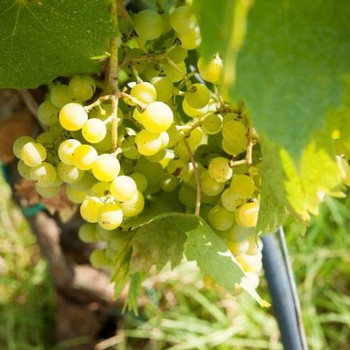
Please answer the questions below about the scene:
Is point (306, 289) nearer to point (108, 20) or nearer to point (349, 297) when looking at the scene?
point (349, 297)

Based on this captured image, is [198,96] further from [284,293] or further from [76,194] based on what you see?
[284,293]

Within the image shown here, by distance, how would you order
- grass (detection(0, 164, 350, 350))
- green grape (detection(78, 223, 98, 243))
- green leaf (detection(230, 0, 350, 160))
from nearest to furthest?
green leaf (detection(230, 0, 350, 160))
green grape (detection(78, 223, 98, 243))
grass (detection(0, 164, 350, 350))

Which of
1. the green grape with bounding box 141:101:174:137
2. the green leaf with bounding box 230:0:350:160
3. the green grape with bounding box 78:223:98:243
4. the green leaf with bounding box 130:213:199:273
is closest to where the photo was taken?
the green leaf with bounding box 230:0:350:160

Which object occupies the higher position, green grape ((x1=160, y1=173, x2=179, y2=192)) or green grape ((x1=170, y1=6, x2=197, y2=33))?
green grape ((x1=170, y1=6, x2=197, y2=33))

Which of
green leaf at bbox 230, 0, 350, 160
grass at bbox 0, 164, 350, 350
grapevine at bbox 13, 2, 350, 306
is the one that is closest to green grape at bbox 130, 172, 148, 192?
grapevine at bbox 13, 2, 350, 306

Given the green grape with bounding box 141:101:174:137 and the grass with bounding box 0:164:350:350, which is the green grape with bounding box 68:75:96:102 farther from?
the grass with bounding box 0:164:350:350

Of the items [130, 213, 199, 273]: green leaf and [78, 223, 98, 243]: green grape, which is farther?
[78, 223, 98, 243]: green grape

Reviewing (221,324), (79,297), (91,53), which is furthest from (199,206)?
(221,324)
